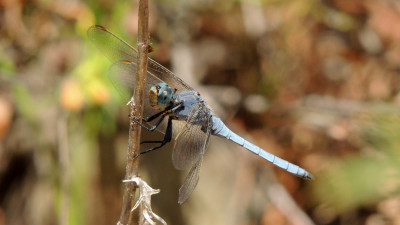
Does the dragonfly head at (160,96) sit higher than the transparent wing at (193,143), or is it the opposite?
the dragonfly head at (160,96)

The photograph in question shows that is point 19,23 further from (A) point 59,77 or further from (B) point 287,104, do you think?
(B) point 287,104

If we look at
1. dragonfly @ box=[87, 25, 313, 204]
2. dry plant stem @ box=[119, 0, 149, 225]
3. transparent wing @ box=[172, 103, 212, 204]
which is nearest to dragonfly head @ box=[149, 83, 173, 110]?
dragonfly @ box=[87, 25, 313, 204]

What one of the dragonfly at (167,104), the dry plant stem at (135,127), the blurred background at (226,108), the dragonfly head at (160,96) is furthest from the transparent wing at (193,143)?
the blurred background at (226,108)

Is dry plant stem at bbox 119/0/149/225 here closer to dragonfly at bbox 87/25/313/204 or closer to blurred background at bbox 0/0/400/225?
dragonfly at bbox 87/25/313/204

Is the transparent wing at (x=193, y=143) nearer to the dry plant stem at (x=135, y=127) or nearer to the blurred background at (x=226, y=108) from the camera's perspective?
the dry plant stem at (x=135, y=127)

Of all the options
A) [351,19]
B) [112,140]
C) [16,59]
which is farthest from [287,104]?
[16,59]

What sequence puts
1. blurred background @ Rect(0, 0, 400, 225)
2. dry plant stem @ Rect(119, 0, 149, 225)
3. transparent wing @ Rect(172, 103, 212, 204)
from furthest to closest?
blurred background @ Rect(0, 0, 400, 225) → transparent wing @ Rect(172, 103, 212, 204) → dry plant stem @ Rect(119, 0, 149, 225)

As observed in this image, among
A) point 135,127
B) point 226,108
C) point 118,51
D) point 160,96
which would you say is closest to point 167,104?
point 160,96
